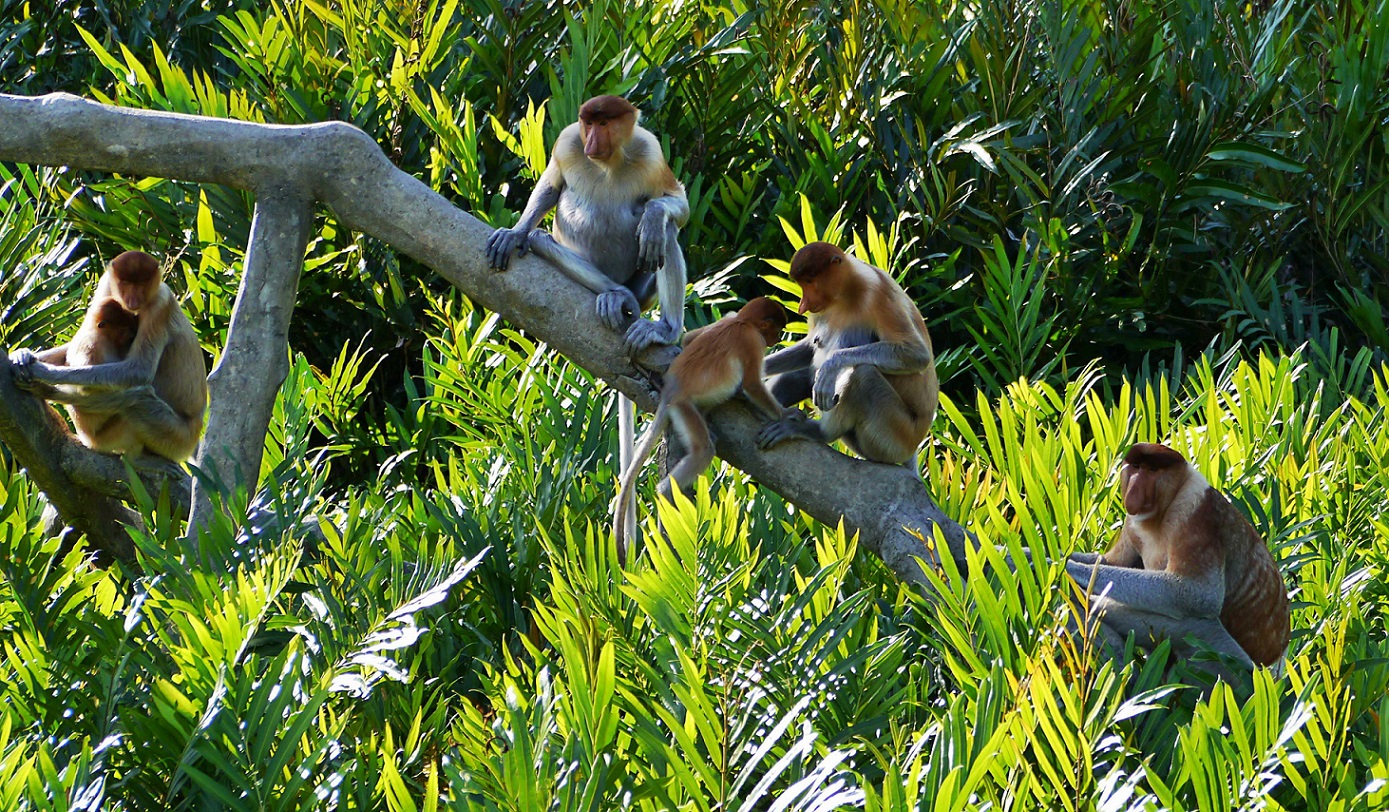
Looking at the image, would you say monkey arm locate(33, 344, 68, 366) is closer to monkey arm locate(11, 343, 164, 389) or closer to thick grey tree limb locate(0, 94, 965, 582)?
monkey arm locate(11, 343, 164, 389)

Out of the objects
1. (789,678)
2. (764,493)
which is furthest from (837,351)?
(789,678)

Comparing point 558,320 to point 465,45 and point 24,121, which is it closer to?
point 24,121

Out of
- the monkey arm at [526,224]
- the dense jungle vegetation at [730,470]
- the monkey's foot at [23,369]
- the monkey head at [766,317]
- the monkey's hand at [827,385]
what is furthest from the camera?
the monkey head at [766,317]

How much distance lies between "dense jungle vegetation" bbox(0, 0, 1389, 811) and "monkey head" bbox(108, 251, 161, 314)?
1.51 feet

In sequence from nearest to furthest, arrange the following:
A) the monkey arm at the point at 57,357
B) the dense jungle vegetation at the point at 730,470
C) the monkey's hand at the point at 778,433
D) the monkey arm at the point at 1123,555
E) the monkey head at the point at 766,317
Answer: the dense jungle vegetation at the point at 730,470
the monkey's hand at the point at 778,433
the monkey arm at the point at 1123,555
the monkey head at the point at 766,317
the monkey arm at the point at 57,357

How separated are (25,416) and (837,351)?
1640 mm

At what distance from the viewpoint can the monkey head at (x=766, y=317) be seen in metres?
3.07

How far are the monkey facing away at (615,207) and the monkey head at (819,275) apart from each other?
0.26 meters

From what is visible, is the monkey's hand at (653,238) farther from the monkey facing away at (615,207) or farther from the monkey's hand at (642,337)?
the monkey's hand at (642,337)

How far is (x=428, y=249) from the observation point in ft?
8.05

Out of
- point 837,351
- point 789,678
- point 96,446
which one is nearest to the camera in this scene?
point 789,678

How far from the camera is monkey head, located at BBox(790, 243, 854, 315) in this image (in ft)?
10.00

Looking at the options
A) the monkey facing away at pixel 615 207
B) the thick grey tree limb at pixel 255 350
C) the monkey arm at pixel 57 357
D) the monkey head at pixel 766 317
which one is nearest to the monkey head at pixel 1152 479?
the monkey head at pixel 766 317

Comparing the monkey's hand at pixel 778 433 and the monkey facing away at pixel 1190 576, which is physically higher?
the monkey's hand at pixel 778 433
